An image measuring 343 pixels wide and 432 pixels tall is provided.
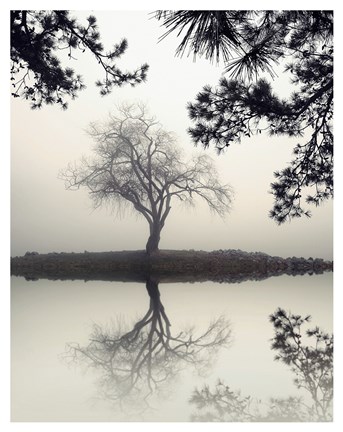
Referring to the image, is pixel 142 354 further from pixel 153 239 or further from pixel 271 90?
pixel 153 239

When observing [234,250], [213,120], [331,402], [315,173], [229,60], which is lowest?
[331,402]

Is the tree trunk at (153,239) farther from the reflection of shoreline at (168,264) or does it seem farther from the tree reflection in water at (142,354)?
the tree reflection in water at (142,354)

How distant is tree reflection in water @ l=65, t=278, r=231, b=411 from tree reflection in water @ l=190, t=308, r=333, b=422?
0.28 metres

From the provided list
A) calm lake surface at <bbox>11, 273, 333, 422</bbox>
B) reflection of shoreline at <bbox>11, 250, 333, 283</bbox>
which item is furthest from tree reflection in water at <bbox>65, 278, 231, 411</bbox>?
reflection of shoreline at <bbox>11, 250, 333, 283</bbox>

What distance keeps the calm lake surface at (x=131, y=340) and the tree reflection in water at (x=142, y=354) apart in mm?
11

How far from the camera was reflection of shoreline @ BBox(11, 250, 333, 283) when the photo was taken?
9.00 metres

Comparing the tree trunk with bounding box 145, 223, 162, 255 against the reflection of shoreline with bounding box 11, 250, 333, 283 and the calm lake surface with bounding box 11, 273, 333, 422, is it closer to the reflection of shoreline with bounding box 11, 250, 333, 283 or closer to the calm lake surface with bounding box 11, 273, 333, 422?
the reflection of shoreline with bounding box 11, 250, 333, 283

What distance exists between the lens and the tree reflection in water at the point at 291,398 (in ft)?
8.32

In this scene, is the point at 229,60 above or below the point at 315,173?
above

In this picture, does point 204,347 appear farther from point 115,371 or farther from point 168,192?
point 168,192

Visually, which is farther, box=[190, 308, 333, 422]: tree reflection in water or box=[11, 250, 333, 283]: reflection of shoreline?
box=[11, 250, 333, 283]: reflection of shoreline

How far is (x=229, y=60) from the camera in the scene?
13.3 feet
